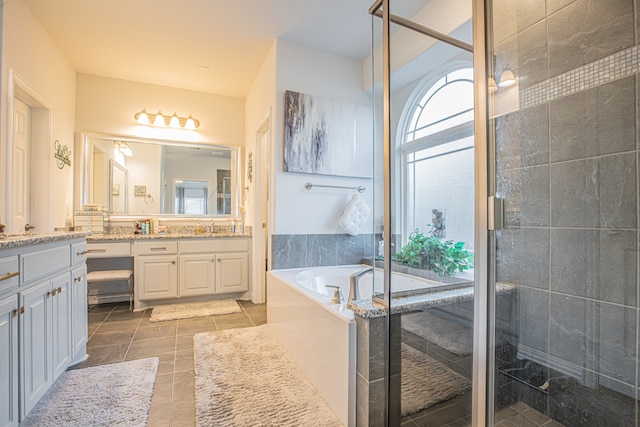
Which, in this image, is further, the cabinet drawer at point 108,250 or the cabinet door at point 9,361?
the cabinet drawer at point 108,250

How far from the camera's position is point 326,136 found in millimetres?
2959

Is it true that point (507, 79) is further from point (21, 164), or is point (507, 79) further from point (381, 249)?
point (21, 164)

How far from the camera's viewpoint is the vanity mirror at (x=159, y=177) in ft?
11.8

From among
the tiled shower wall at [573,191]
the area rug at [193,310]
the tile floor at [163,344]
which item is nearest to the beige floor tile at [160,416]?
the tile floor at [163,344]

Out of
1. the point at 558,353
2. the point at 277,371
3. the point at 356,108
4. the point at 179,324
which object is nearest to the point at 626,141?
the point at 558,353

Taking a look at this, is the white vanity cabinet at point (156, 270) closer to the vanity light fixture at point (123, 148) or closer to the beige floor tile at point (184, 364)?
the vanity light fixture at point (123, 148)

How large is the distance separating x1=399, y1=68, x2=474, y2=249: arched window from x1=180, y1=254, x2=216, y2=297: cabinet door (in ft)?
8.66

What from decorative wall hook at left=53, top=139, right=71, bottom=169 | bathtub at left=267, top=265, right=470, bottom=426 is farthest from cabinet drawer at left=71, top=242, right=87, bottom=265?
decorative wall hook at left=53, top=139, right=71, bottom=169

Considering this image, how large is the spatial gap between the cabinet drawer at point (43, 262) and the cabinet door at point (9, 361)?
133mm

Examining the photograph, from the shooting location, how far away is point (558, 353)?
50.5 inches

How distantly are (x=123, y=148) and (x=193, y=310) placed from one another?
2135 mm

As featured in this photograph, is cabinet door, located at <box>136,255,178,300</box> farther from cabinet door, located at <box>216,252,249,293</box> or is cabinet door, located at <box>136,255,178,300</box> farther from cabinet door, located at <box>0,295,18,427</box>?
cabinet door, located at <box>0,295,18,427</box>

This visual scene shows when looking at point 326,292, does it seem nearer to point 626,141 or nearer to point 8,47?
point 626,141

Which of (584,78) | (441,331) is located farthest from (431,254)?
(584,78)
